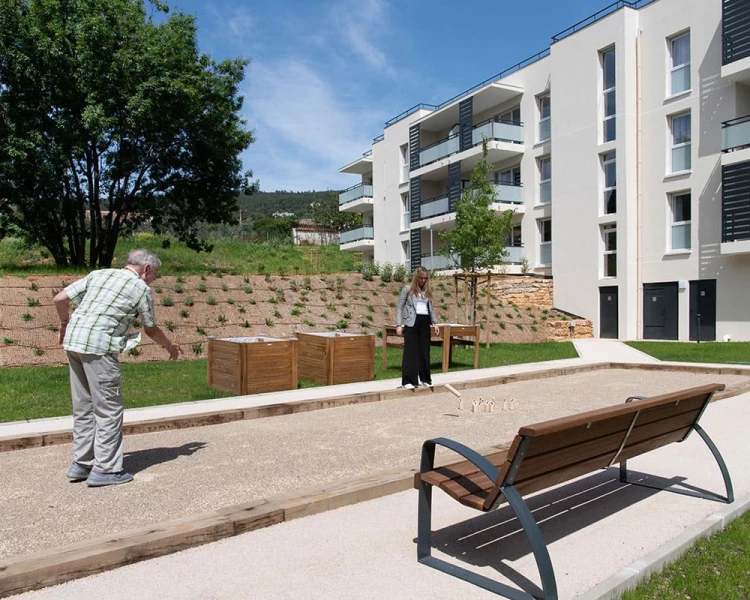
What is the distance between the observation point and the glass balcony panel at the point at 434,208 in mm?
31091

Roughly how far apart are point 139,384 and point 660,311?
18.5m

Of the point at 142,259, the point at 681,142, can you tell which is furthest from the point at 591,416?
the point at 681,142

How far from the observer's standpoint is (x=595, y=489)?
184 inches

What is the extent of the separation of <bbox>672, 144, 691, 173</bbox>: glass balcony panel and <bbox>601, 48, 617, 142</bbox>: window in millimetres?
2300

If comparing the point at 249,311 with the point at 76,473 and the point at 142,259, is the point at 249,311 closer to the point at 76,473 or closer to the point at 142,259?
the point at 142,259

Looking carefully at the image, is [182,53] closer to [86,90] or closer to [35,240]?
[86,90]

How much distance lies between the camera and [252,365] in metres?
8.97

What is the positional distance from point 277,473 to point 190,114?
54.1 feet

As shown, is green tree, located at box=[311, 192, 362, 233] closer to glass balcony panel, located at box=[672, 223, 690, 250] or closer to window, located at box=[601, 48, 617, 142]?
window, located at box=[601, 48, 617, 142]

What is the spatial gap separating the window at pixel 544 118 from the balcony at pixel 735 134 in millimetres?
8425

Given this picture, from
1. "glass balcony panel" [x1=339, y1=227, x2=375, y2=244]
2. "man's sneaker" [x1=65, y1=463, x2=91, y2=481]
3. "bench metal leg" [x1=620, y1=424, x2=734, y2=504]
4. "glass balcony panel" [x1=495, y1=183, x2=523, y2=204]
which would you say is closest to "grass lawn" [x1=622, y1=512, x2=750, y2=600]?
"bench metal leg" [x1=620, y1=424, x2=734, y2=504]

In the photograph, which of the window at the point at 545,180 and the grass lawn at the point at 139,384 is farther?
the window at the point at 545,180

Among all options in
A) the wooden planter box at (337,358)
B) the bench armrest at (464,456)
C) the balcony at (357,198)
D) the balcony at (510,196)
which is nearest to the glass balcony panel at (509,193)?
the balcony at (510,196)

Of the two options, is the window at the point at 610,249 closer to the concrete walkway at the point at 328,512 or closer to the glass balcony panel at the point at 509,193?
the glass balcony panel at the point at 509,193
